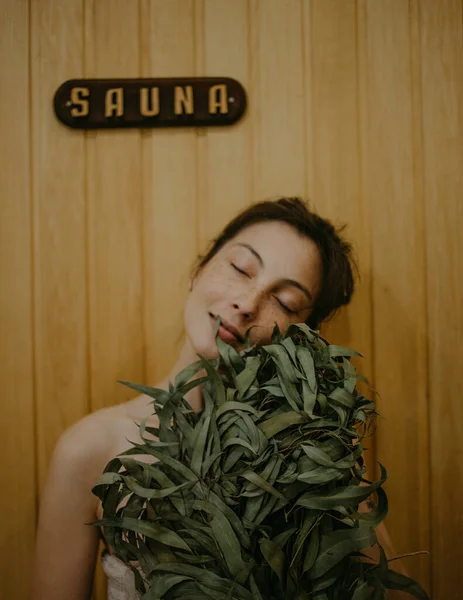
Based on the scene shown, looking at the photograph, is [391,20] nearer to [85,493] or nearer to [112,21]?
[112,21]

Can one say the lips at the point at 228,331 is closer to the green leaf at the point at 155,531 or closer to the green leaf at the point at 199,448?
the green leaf at the point at 199,448

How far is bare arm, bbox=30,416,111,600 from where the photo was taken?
0.84 metres

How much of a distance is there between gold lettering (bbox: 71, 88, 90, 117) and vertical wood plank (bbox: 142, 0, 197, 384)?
173mm

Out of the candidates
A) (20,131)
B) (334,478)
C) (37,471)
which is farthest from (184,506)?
(20,131)

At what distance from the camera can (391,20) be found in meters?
1.18

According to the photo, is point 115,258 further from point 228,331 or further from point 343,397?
point 343,397

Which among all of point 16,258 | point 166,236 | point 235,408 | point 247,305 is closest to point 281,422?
point 235,408

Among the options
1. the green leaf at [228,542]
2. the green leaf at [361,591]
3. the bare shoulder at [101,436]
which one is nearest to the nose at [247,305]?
the bare shoulder at [101,436]

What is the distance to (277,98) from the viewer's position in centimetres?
117

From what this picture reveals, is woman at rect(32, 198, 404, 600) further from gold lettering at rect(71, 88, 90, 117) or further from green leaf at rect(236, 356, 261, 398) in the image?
gold lettering at rect(71, 88, 90, 117)

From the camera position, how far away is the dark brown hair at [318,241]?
3.14 ft

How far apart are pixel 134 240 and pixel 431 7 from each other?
1.10 meters

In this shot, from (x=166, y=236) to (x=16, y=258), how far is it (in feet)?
1.44

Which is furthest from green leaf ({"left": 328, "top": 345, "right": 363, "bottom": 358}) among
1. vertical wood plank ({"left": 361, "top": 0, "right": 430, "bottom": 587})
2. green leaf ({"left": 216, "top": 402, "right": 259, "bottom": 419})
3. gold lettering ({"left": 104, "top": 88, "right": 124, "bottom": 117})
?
gold lettering ({"left": 104, "top": 88, "right": 124, "bottom": 117})
